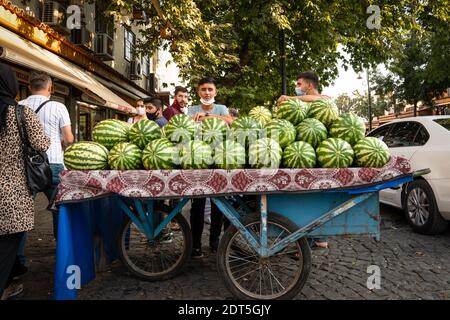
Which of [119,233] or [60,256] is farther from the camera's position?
[119,233]

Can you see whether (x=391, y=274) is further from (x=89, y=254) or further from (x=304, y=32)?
(x=304, y=32)

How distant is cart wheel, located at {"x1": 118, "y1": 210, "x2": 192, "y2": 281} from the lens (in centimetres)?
377

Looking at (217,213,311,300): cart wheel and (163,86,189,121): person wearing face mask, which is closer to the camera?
(217,213,311,300): cart wheel

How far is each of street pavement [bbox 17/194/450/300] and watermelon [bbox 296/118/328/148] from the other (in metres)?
1.42

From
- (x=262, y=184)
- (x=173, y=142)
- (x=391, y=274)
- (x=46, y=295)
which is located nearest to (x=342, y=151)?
(x=262, y=184)

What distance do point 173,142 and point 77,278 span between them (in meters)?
1.37

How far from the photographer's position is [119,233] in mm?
3793

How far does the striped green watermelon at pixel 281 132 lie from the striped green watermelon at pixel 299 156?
0.38 feet

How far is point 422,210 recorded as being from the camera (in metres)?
5.53

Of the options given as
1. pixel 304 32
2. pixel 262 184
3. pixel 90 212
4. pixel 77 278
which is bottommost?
pixel 77 278

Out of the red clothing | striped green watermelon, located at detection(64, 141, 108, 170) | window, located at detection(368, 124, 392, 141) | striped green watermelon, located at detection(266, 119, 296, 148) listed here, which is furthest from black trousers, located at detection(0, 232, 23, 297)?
window, located at detection(368, 124, 392, 141)

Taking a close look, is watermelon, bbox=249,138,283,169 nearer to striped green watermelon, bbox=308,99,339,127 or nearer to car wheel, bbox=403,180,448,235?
striped green watermelon, bbox=308,99,339,127

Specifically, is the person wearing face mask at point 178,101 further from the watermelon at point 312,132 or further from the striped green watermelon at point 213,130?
the watermelon at point 312,132

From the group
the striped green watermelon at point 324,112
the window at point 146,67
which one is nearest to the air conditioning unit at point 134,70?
the window at point 146,67
